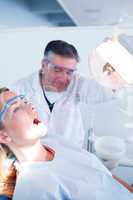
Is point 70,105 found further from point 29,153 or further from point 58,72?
point 29,153

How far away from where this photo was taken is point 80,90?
4.30ft

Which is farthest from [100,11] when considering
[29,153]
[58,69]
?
[29,153]

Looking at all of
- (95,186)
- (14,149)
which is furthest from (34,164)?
(95,186)

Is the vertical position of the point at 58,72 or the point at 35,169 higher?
the point at 58,72

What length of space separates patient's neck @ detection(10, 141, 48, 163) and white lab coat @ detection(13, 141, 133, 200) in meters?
0.03

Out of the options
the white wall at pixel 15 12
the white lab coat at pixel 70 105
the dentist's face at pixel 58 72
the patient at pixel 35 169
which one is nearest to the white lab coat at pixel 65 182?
the patient at pixel 35 169

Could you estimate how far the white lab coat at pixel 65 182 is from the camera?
3.24 ft

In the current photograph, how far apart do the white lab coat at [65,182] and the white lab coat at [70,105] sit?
0.20m

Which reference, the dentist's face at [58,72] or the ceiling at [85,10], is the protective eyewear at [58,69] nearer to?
the dentist's face at [58,72]

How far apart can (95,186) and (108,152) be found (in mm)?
293

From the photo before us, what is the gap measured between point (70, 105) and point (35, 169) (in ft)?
1.26

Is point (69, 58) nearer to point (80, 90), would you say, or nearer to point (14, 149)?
point (80, 90)

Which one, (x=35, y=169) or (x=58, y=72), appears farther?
(x=58, y=72)

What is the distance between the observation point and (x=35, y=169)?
1.03 m
